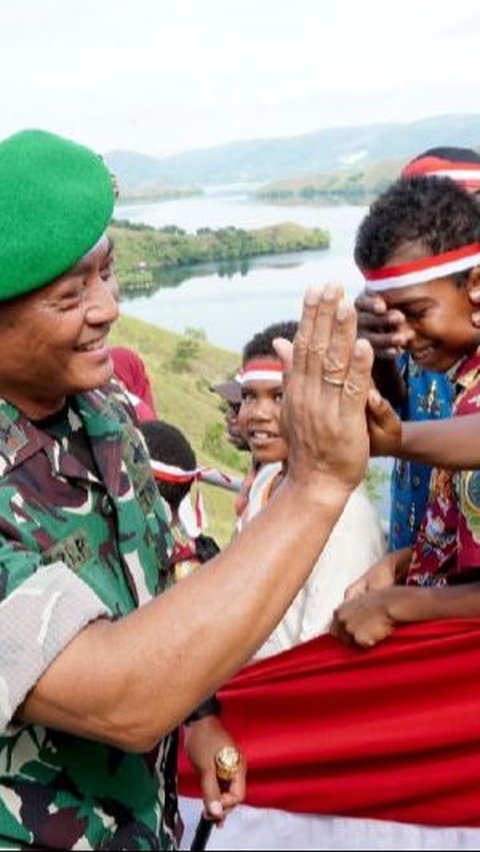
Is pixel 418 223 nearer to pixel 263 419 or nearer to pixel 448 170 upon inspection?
pixel 448 170

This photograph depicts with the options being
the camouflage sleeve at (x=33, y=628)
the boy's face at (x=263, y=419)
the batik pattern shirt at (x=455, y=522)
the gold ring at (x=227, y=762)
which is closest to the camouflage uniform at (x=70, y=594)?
the camouflage sleeve at (x=33, y=628)

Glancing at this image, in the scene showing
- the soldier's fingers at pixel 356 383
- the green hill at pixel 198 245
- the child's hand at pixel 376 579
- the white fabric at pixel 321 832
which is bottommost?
the green hill at pixel 198 245

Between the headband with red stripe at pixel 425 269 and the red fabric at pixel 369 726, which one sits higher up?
the headband with red stripe at pixel 425 269

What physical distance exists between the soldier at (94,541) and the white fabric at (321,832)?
940 mm

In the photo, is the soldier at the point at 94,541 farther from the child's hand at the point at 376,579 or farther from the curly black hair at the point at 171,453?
the curly black hair at the point at 171,453

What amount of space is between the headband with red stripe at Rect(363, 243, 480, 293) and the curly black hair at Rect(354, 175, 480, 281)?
0.02 meters

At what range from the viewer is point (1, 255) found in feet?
5.06

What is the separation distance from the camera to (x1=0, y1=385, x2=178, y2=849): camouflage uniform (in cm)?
142

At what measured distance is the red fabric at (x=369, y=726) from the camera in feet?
9.05

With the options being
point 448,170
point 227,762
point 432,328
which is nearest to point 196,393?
point 448,170

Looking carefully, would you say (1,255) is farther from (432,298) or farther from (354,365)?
(432,298)

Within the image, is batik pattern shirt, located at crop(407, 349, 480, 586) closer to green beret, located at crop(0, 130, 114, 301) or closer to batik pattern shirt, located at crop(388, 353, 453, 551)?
batik pattern shirt, located at crop(388, 353, 453, 551)

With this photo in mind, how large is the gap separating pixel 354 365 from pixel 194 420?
696 inches

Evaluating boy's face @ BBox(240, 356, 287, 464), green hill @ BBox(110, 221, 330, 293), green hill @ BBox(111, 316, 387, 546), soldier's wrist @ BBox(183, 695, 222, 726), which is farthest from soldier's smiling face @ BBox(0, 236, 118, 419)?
green hill @ BBox(110, 221, 330, 293)
